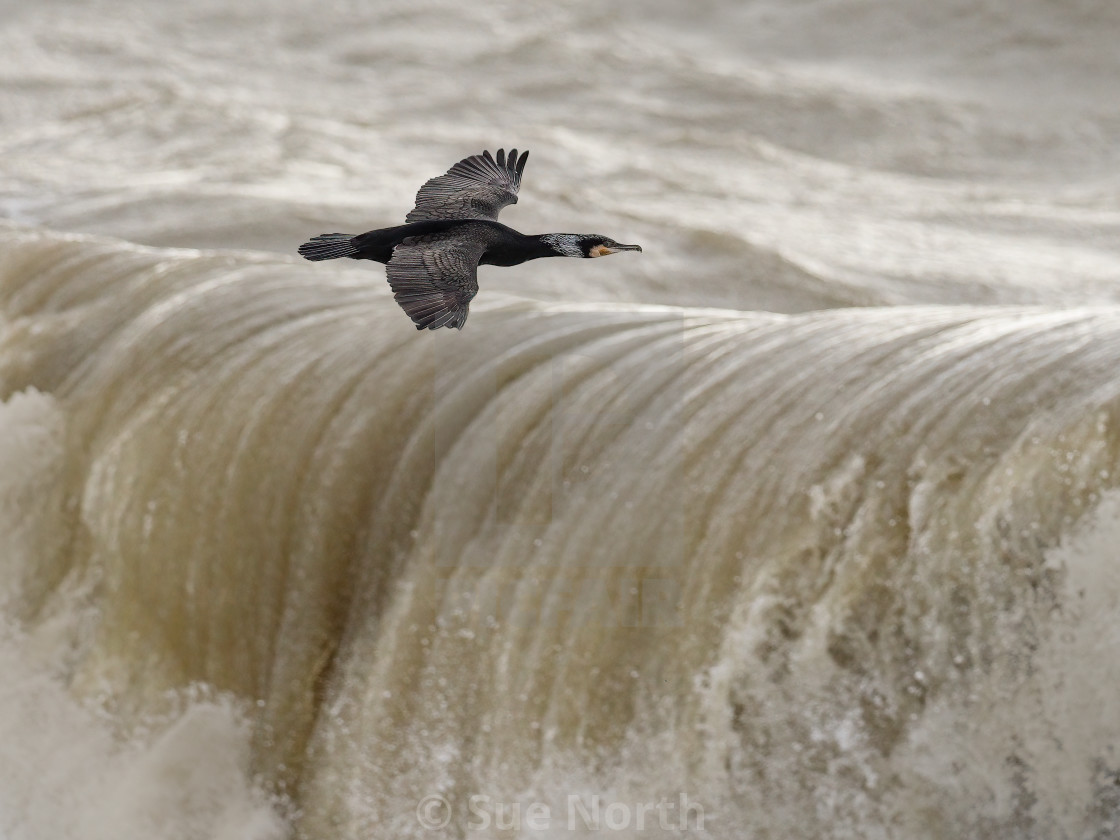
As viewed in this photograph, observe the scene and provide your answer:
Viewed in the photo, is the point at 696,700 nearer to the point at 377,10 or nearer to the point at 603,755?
the point at 603,755

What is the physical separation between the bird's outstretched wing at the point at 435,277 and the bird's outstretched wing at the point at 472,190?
0.22m

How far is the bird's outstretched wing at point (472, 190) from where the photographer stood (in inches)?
82.8

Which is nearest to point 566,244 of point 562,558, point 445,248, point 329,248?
point 445,248

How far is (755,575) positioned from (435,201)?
97 centimetres

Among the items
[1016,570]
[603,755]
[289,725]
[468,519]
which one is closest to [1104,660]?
[1016,570]

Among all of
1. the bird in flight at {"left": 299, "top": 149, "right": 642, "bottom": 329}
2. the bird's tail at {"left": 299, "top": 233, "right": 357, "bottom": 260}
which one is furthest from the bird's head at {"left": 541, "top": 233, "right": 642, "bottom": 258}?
the bird's tail at {"left": 299, "top": 233, "right": 357, "bottom": 260}

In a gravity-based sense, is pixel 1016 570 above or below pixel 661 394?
below

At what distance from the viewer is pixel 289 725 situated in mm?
3105

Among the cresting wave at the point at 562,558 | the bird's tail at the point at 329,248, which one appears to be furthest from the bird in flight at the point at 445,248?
the cresting wave at the point at 562,558

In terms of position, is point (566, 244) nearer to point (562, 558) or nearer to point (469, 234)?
point (469, 234)

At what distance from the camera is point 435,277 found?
5.64ft

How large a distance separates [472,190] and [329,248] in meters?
0.45

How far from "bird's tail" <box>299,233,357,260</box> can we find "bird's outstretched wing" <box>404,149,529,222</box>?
9.5 inches

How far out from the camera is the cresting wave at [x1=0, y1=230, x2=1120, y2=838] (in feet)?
8.21
